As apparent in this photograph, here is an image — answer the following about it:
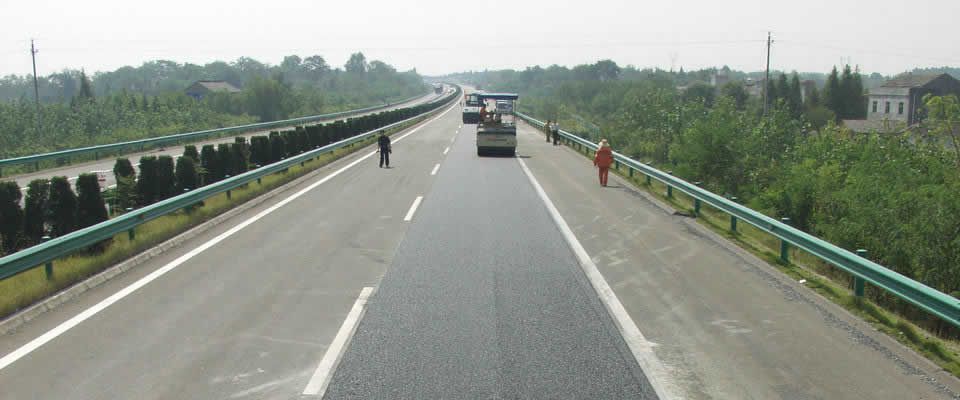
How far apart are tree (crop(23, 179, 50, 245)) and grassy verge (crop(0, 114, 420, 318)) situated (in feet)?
3.95

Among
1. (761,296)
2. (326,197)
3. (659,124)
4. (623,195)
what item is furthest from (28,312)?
(659,124)

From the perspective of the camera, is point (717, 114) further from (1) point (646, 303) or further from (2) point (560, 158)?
(1) point (646, 303)

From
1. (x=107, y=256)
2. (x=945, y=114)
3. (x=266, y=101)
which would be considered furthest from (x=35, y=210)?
(x=266, y=101)

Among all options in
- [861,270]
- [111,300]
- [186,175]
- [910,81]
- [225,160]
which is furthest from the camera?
[910,81]

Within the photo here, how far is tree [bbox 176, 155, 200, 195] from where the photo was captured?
1680cm

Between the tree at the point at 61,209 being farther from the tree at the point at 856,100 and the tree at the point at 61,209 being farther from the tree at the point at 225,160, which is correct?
the tree at the point at 856,100

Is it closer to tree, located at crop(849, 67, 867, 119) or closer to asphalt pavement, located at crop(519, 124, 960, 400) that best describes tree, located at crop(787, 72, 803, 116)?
tree, located at crop(849, 67, 867, 119)

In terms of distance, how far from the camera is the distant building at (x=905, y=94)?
8962 centimetres

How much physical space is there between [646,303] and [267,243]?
648cm

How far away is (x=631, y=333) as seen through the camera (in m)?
7.36

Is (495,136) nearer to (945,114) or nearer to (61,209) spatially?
(61,209)

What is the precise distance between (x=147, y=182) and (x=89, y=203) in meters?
3.10

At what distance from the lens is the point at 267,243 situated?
12148 mm

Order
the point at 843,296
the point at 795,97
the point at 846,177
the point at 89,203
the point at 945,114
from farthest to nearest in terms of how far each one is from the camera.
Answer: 1. the point at 795,97
2. the point at 945,114
3. the point at 846,177
4. the point at 89,203
5. the point at 843,296
